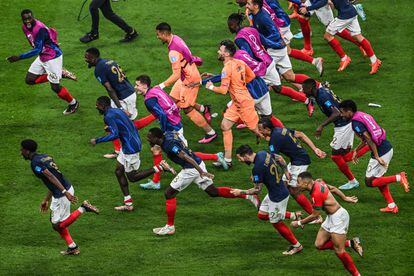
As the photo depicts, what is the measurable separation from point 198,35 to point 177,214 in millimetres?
8125

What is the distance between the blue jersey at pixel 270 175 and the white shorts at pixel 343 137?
252 centimetres

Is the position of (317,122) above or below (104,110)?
below

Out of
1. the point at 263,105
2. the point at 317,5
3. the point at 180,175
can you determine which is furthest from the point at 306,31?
the point at 180,175

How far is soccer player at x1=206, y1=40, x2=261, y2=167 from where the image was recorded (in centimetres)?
2186

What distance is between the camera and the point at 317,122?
24.2 meters

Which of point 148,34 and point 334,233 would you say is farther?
point 148,34

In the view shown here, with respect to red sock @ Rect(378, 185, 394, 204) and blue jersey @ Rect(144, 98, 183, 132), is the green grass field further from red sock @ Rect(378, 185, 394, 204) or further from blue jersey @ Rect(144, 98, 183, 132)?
blue jersey @ Rect(144, 98, 183, 132)

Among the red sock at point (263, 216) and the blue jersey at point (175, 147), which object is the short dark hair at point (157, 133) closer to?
the blue jersey at point (175, 147)

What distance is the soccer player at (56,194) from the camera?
1931cm

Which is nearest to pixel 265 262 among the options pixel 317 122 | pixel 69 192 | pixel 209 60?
pixel 69 192

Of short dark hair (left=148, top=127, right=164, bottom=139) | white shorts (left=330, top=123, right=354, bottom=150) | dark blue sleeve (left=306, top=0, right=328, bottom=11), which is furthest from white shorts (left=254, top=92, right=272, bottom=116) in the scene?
dark blue sleeve (left=306, top=0, right=328, bottom=11)

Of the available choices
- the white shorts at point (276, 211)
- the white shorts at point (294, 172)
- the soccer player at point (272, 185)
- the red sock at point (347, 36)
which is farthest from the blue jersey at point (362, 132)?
the red sock at point (347, 36)

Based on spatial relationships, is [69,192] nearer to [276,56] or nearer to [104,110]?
[104,110]

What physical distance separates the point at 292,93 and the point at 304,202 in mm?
4431
